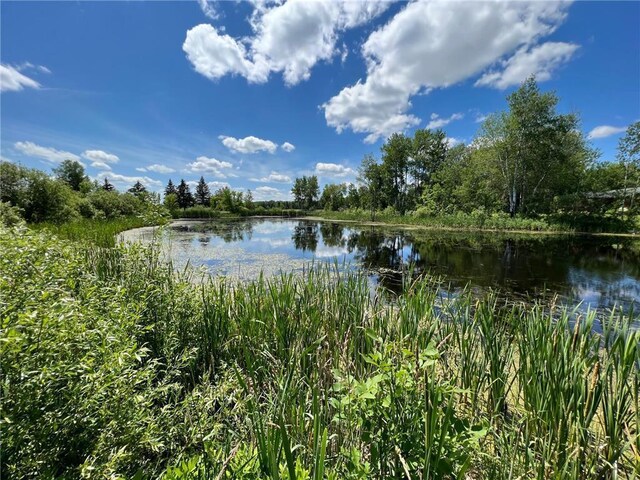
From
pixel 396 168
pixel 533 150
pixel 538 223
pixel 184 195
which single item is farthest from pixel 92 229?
pixel 184 195

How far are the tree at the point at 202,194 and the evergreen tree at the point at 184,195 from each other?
3832 mm

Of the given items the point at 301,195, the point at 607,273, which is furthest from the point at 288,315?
the point at 301,195

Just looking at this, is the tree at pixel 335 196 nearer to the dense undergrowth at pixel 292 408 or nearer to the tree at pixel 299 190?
the tree at pixel 299 190

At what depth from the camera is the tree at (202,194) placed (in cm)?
6344

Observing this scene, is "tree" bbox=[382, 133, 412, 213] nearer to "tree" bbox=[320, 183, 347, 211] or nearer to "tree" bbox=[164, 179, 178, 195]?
"tree" bbox=[320, 183, 347, 211]

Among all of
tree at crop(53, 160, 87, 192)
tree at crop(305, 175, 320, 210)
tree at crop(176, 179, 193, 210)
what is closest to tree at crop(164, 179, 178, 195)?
tree at crop(176, 179, 193, 210)

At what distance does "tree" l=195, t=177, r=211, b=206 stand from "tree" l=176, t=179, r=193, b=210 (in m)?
3.79

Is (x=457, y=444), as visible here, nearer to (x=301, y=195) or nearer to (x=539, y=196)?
(x=539, y=196)

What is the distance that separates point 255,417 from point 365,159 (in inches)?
1977

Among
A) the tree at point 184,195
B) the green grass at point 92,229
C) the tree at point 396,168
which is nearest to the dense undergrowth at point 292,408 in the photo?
the green grass at point 92,229

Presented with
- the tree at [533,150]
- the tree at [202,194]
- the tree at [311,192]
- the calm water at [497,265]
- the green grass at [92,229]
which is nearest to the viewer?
the calm water at [497,265]

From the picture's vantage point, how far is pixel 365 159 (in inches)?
1912

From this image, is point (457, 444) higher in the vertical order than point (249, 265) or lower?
higher

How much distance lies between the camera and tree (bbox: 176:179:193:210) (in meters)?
57.7
